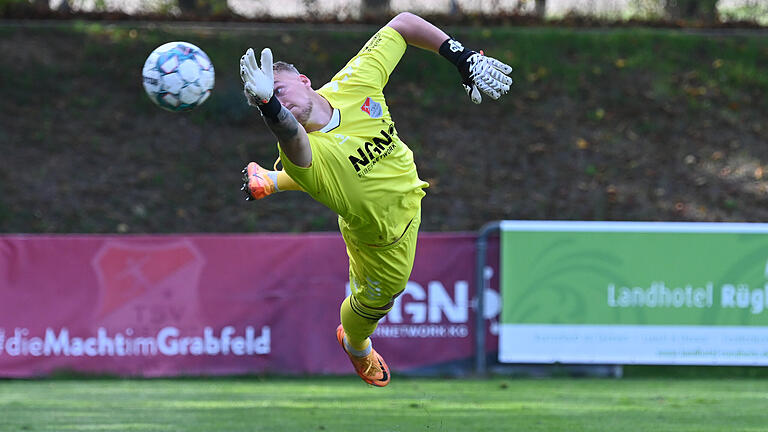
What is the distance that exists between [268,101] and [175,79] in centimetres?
80

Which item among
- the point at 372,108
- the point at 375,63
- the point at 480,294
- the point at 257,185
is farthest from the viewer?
the point at 480,294

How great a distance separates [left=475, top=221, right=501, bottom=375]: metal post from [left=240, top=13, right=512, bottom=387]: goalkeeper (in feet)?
12.8

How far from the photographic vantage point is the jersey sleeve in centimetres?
607

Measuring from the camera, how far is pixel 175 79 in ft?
17.7

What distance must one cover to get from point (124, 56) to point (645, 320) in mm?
11282

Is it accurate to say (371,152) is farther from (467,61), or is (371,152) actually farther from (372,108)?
(467,61)

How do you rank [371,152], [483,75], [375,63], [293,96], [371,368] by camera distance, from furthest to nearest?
1. [371,368]
2. [375,63]
3. [371,152]
4. [483,75]
5. [293,96]

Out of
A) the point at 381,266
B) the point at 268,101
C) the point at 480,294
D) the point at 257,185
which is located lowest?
the point at 480,294

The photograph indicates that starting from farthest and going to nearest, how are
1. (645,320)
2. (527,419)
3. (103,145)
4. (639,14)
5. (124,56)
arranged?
(639,14) < (124,56) < (103,145) < (645,320) < (527,419)

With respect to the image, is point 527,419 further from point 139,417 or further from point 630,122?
point 630,122

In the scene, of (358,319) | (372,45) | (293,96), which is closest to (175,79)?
(293,96)

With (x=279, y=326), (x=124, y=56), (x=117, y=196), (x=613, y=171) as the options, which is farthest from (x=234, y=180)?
(x=613, y=171)

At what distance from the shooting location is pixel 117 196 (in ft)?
48.4

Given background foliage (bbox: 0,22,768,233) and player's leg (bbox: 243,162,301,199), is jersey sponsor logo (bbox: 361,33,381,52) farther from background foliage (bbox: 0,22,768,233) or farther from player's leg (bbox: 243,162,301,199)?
background foliage (bbox: 0,22,768,233)
